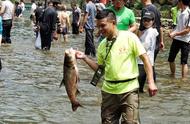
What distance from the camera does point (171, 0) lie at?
145ft

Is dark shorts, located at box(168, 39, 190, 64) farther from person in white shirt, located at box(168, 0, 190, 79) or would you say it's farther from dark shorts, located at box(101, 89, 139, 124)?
dark shorts, located at box(101, 89, 139, 124)

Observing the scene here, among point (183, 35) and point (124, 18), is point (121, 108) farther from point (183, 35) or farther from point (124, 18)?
point (183, 35)

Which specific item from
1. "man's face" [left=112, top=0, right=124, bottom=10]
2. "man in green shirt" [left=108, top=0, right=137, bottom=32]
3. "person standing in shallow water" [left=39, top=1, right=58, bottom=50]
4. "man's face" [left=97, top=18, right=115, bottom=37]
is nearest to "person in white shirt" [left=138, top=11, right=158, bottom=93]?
"man in green shirt" [left=108, top=0, right=137, bottom=32]

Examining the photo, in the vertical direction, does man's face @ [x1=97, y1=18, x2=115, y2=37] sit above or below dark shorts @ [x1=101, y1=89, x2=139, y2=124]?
above

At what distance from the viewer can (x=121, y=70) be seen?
6.37 m

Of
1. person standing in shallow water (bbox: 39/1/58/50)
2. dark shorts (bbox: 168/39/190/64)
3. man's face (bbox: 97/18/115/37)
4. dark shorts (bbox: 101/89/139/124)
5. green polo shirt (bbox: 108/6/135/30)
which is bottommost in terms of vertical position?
person standing in shallow water (bbox: 39/1/58/50)

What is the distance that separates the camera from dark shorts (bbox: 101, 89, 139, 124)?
6.31m

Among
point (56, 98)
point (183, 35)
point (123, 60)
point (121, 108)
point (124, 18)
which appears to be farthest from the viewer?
point (183, 35)

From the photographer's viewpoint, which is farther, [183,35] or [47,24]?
[47,24]

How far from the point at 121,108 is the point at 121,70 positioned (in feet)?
1.50

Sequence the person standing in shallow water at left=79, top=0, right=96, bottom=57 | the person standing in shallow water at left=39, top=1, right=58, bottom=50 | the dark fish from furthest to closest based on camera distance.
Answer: the person standing in shallow water at left=39, top=1, right=58, bottom=50
the person standing in shallow water at left=79, top=0, right=96, bottom=57
the dark fish

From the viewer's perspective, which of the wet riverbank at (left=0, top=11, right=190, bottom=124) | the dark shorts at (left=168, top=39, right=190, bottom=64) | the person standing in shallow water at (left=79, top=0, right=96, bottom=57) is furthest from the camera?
the person standing in shallow water at (left=79, top=0, right=96, bottom=57)

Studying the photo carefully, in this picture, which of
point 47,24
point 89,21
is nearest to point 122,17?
point 89,21

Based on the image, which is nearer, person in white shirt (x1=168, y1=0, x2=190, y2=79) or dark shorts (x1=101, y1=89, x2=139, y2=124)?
dark shorts (x1=101, y1=89, x2=139, y2=124)
